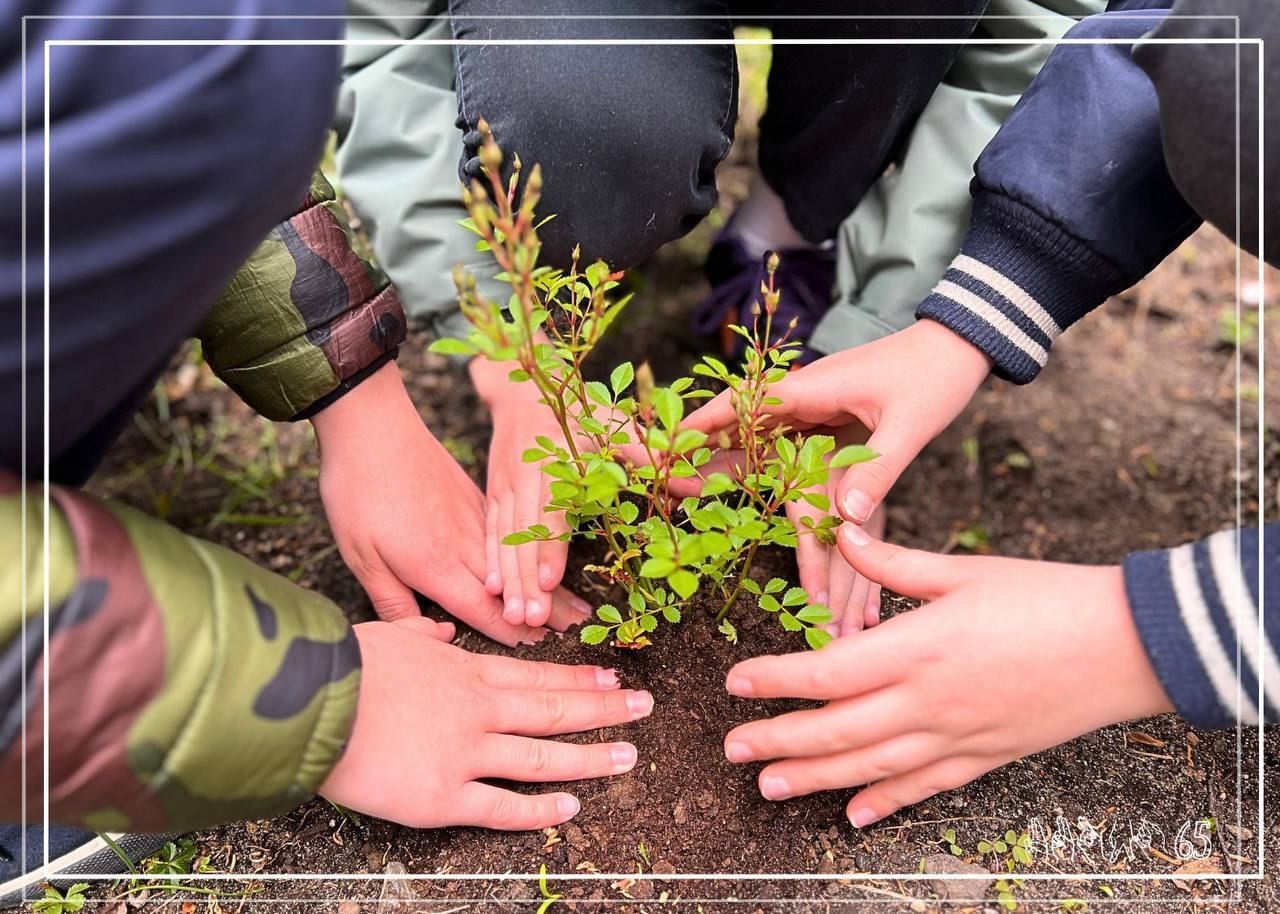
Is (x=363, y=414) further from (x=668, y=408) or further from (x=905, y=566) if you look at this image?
(x=905, y=566)

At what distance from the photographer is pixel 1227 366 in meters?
2.59

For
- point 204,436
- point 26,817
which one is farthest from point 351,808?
point 204,436

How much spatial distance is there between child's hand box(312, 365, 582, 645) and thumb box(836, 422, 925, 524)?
1.67 feet

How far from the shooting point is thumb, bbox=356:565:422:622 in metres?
1.78

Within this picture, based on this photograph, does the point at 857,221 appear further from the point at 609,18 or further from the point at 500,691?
the point at 500,691

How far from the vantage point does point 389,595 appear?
1.78 meters

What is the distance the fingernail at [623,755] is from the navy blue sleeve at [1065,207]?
2.80ft

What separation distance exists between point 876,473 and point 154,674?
39.5 inches

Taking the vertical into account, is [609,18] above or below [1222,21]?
below

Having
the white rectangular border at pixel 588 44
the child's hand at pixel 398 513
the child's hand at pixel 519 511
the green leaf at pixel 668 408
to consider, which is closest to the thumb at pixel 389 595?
the child's hand at pixel 398 513

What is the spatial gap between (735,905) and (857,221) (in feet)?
4.46

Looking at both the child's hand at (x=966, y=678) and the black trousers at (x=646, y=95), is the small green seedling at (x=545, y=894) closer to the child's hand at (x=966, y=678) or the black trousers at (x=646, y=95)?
the child's hand at (x=966, y=678)

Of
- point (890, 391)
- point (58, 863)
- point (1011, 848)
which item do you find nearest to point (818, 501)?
point (890, 391)

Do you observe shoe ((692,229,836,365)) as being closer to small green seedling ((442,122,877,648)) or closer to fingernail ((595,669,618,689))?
small green seedling ((442,122,877,648))
